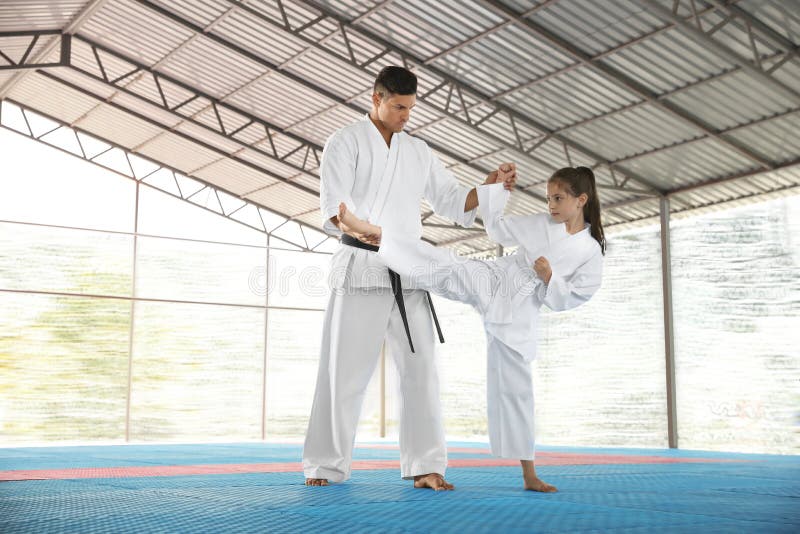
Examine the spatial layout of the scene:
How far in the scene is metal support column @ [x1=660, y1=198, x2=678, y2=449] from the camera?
10469 millimetres

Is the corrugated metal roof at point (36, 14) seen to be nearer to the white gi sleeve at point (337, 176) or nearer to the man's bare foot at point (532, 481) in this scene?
the white gi sleeve at point (337, 176)

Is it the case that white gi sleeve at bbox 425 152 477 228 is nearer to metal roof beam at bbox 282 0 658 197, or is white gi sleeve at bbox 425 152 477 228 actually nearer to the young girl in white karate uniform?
the young girl in white karate uniform

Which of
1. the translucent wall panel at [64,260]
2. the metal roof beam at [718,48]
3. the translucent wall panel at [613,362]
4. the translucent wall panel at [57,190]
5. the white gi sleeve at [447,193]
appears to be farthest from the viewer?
the translucent wall panel at [57,190]

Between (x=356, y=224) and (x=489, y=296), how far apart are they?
64 centimetres

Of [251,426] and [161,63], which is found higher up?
[161,63]

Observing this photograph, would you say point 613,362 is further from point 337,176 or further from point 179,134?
point 337,176

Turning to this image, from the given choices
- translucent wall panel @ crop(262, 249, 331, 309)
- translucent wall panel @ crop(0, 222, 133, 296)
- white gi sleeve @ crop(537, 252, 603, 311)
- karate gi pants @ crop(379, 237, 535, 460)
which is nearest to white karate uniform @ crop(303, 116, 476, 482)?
karate gi pants @ crop(379, 237, 535, 460)

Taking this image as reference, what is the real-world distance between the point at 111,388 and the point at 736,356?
9.37m

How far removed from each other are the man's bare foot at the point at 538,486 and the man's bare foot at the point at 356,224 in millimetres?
1160

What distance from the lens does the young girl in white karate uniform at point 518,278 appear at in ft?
10.5

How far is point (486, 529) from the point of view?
193 cm

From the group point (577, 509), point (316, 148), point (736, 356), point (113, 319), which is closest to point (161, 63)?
point (316, 148)

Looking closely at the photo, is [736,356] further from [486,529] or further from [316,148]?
[486,529]

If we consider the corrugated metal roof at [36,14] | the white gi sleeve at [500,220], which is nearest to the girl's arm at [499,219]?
the white gi sleeve at [500,220]
